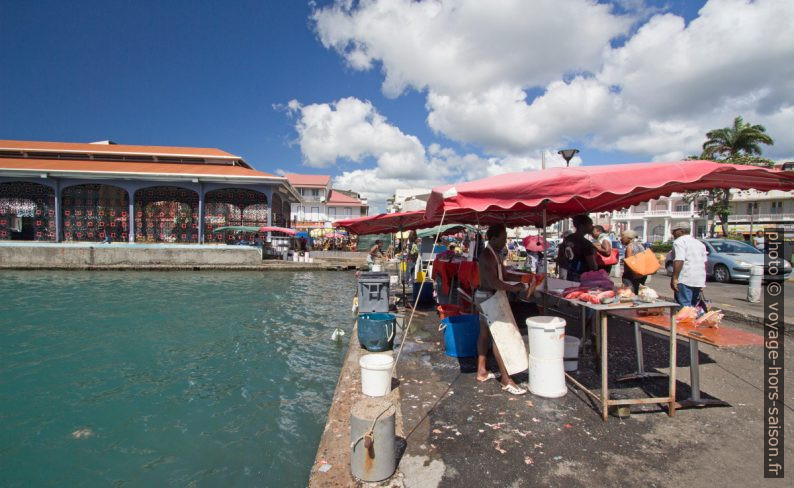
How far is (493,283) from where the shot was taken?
450cm

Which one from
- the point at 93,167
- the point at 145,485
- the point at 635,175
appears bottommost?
the point at 145,485

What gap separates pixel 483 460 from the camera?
321 centimetres

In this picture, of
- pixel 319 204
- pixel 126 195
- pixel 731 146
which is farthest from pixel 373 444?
pixel 319 204

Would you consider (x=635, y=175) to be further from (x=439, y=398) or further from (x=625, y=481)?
(x=439, y=398)

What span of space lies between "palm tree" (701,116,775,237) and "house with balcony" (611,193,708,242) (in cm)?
1479

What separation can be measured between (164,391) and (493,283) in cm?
531

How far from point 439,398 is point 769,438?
111 inches

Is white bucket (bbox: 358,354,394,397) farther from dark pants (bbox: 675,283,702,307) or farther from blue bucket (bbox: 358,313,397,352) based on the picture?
dark pants (bbox: 675,283,702,307)

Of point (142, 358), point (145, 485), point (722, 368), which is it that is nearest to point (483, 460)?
point (145, 485)

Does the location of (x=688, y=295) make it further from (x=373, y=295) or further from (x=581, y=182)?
(x=373, y=295)

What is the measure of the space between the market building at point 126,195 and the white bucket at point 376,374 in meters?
24.9

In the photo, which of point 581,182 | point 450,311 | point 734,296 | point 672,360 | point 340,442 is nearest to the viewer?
point 340,442

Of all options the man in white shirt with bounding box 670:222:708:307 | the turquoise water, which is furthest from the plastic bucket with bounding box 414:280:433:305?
the man in white shirt with bounding box 670:222:708:307

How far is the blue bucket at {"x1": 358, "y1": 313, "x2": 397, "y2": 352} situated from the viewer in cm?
650
